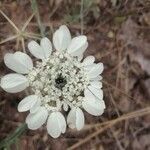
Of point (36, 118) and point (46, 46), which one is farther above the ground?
point (46, 46)

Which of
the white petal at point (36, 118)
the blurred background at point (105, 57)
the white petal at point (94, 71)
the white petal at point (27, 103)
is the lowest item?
the blurred background at point (105, 57)

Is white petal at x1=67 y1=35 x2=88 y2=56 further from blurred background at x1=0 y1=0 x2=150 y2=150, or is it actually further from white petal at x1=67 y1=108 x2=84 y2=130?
blurred background at x1=0 y1=0 x2=150 y2=150

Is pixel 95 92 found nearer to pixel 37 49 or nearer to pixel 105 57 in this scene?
pixel 37 49

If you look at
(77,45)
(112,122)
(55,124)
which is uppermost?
(77,45)

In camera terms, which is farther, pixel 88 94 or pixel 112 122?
pixel 112 122

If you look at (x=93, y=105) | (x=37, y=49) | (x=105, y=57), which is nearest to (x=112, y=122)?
(x=105, y=57)

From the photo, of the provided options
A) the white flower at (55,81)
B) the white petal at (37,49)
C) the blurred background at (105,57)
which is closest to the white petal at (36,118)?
the white flower at (55,81)

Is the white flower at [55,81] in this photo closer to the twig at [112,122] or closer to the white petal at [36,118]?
the white petal at [36,118]
